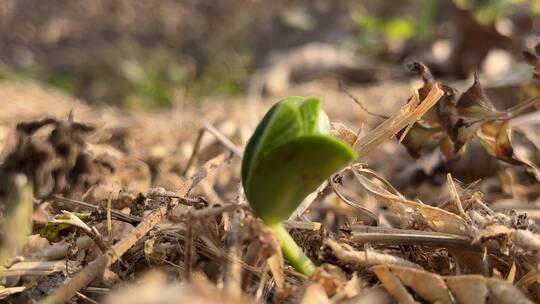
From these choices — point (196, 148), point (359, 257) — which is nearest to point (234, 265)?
point (359, 257)

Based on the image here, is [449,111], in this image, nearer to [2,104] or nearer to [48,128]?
[48,128]

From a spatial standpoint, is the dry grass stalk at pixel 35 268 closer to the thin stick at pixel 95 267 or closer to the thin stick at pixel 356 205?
the thin stick at pixel 95 267

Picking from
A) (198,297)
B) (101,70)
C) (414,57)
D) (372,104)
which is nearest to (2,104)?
(372,104)

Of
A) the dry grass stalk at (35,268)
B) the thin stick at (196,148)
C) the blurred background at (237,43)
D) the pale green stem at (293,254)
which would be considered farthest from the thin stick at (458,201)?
the blurred background at (237,43)

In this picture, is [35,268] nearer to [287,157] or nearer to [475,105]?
[287,157]

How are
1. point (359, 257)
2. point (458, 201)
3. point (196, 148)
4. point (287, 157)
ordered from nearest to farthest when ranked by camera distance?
point (287, 157) < point (359, 257) < point (458, 201) < point (196, 148)

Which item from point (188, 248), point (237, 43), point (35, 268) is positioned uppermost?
point (188, 248)
